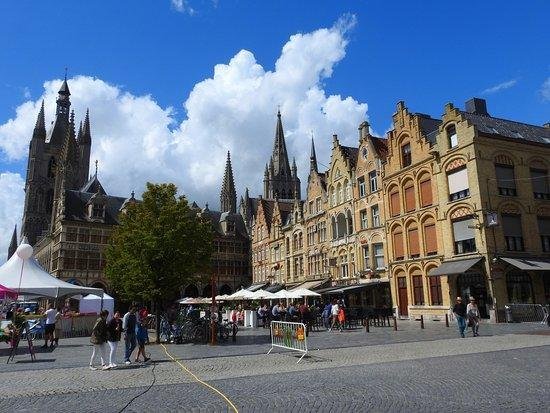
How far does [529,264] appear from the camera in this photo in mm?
24875

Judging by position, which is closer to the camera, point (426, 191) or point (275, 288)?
point (426, 191)

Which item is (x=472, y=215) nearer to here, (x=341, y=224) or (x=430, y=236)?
(x=430, y=236)

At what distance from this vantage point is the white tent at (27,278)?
19.8m

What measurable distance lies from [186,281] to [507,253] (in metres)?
18.0

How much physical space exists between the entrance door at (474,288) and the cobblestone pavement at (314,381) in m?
11.3

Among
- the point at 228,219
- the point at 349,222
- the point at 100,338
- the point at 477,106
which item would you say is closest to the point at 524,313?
the point at 477,106

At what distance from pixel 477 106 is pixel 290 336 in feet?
86.5

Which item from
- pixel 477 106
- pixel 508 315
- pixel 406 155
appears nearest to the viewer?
pixel 508 315

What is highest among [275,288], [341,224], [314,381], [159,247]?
[341,224]

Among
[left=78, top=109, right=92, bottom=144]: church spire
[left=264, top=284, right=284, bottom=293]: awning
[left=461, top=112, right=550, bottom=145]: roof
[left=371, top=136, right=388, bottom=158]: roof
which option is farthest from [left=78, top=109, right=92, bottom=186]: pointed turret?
[left=461, top=112, right=550, bottom=145]: roof

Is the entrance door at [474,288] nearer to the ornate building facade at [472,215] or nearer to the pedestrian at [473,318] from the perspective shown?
the ornate building facade at [472,215]

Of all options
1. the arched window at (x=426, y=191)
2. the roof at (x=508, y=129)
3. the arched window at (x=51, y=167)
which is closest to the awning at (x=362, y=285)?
the arched window at (x=426, y=191)

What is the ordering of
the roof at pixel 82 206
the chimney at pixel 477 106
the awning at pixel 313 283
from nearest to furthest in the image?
the chimney at pixel 477 106 < the awning at pixel 313 283 < the roof at pixel 82 206

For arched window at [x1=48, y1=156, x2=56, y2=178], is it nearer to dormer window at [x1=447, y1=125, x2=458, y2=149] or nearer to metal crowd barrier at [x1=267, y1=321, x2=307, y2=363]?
dormer window at [x1=447, y1=125, x2=458, y2=149]
